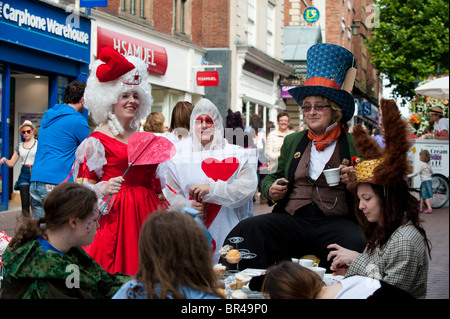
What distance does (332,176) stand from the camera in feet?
11.2

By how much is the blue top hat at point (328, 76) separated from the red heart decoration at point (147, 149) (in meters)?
0.94

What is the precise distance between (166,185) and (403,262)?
71.7 inches

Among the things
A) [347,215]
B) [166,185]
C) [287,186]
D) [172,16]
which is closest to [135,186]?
[166,185]

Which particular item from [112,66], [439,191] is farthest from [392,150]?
[439,191]

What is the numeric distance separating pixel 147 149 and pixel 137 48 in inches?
412

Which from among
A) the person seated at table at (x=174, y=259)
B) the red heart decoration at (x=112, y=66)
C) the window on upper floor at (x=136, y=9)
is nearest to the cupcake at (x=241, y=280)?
the person seated at table at (x=174, y=259)

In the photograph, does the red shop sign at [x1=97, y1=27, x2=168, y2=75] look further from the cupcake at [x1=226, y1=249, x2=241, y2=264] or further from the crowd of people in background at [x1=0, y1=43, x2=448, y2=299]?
the cupcake at [x1=226, y1=249, x2=241, y2=264]

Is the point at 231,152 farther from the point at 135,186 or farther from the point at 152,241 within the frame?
the point at 152,241

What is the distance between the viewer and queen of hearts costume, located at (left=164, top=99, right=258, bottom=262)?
3.79 meters

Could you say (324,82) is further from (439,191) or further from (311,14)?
(439,191)

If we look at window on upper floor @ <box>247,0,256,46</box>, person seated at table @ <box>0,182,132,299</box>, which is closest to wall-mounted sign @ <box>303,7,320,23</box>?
window on upper floor @ <box>247,0,256,46</box>

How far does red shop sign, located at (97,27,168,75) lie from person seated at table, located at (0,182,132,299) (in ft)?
32.9

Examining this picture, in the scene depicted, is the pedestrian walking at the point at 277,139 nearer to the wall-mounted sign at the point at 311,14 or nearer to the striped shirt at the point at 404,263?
the wall-mounted sign at the point at 311,14
